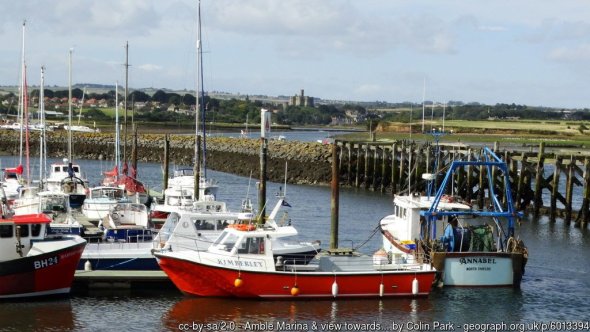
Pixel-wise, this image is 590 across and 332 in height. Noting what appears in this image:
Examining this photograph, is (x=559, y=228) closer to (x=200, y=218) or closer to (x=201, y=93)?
(x=201, y=93)

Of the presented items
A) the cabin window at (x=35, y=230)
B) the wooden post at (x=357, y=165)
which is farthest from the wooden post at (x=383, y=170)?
the cabin window at (x=35, y=230)

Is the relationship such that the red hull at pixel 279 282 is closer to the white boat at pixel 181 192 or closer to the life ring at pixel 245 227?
the life ring at pixel 245 227

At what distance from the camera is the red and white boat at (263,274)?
28375mm

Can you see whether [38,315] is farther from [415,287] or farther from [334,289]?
[415,287]

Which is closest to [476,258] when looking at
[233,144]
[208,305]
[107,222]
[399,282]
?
[399,282]

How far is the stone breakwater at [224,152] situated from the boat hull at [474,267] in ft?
120

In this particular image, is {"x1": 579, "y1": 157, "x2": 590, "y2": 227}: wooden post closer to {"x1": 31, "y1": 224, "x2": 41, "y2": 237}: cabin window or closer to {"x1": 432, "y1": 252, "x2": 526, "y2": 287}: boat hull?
{"x1": 432, "y1": 252, "x2": 526, "y2": 287}: boat hull

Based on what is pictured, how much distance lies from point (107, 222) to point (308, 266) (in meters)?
10.7

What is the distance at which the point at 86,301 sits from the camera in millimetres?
28859

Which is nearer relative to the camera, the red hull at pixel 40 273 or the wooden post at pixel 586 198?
the red hull at pixel 40 273

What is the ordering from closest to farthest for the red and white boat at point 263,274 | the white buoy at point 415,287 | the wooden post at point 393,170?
1. the red and white boat at point 263,274
2. the white buoy at point 415,287
3. the wooden post at point 393,170

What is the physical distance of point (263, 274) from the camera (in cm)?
2841

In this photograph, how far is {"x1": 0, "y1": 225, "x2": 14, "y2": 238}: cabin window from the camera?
2823cm

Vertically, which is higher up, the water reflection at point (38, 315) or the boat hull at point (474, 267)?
the boat hull at point (474, 267)
